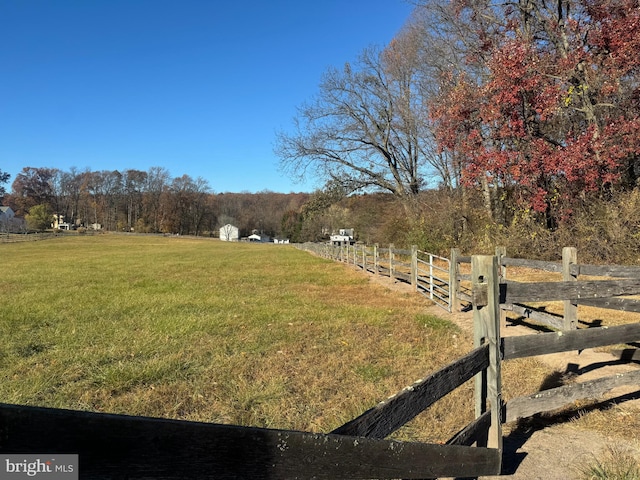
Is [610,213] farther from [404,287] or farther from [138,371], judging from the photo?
[138,371]

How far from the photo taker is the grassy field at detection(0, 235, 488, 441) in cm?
431

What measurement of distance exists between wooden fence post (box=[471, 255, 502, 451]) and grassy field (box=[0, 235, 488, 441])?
0.72 metres

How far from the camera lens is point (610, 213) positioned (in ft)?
43.4

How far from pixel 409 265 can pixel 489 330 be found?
410 inches

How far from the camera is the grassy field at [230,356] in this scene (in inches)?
170

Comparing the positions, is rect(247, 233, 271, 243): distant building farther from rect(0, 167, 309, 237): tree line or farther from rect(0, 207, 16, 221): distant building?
rect(0, 207, 16, 221): distant building

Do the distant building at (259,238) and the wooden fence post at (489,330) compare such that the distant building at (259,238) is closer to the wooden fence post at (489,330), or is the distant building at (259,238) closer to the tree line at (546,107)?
the tree line at (546,107)

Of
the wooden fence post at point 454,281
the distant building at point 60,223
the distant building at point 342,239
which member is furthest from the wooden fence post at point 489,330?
the distant building at point 60,223

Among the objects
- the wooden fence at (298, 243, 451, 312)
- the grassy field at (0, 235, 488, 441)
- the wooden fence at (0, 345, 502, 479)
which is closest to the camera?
the wooden fence at (0, 345, 502, 479)

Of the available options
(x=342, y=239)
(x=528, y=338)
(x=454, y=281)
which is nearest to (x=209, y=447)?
(x=528, y=338)

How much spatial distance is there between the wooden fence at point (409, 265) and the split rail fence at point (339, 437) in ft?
19.5

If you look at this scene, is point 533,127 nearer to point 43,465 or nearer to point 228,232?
point 43,465

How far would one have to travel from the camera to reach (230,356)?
598 cm

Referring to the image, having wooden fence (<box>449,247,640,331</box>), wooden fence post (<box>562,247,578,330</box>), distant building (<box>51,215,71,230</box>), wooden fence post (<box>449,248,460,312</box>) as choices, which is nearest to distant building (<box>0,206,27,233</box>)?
distant building (<box>51,215,71,230</box>)
